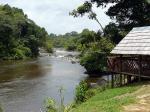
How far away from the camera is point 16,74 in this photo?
183ft

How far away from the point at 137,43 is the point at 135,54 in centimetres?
93

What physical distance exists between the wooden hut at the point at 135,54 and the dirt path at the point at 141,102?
3.67 meters

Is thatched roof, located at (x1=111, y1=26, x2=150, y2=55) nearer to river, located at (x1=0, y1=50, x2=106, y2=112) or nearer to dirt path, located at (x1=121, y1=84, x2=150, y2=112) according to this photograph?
dirt path, located at (x1=121, y1=84, x2=150, y2=112)

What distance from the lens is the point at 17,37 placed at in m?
101

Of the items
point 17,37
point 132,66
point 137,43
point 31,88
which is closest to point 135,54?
point 137,43

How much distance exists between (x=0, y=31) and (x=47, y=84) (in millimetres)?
45385

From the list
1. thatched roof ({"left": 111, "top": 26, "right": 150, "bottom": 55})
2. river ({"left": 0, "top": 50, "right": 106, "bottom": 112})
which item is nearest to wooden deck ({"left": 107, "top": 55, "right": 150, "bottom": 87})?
thatched roof ({"left": 111, "top": 26, "right": 150, "bottom": 55})

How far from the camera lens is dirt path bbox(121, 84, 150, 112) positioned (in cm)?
1890

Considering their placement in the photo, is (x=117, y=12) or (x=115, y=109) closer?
(x=115, y=109)

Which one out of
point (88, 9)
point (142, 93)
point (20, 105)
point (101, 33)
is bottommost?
point (20, 105)

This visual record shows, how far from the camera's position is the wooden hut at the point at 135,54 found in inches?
1067

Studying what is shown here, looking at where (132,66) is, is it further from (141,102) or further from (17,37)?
(17,37)

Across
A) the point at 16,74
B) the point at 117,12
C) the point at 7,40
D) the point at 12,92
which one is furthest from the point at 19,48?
the point at 12,92

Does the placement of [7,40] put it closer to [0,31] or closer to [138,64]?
[0,31]
